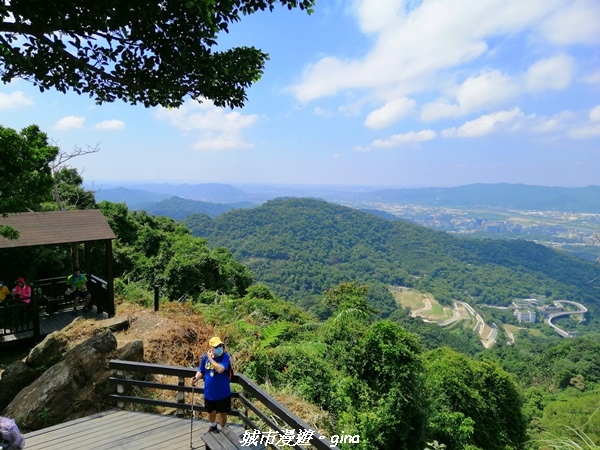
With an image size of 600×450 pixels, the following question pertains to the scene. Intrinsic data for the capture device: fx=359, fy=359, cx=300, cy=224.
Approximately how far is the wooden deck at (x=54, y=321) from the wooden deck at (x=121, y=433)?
5166mm

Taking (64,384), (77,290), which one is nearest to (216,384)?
(64,384)

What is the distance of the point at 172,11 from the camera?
4.88 meters

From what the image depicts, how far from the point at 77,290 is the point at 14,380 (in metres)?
4.77

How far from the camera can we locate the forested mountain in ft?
338

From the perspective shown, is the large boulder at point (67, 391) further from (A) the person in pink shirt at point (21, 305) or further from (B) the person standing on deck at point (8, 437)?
(A) the person in pink shirt at point (21, 305)

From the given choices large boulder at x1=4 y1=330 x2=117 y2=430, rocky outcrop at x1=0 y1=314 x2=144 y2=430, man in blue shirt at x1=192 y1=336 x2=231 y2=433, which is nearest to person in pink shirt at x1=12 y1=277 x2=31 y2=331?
rocky outcrop at x1=0 y1=314 x2=144 y2=430

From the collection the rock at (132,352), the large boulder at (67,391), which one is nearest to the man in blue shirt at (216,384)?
the large boulder at (67,391)

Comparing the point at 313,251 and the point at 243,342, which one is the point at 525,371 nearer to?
the point at 243,342

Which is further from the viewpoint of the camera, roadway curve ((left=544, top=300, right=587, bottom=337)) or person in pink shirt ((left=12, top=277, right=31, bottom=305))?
roadway curve ((left=544, top=300, right=587, bottom=337))

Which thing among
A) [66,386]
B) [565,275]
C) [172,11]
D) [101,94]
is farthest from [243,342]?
[565,275]

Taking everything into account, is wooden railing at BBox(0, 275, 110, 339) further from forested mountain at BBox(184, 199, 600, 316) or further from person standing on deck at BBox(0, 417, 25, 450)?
forested mountain at BBox(184, 199, 600, 316)

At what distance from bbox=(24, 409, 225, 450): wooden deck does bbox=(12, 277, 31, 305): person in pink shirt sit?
5.84 metres

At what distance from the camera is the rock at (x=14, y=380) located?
19.3 feet

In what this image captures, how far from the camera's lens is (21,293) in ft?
29.7
